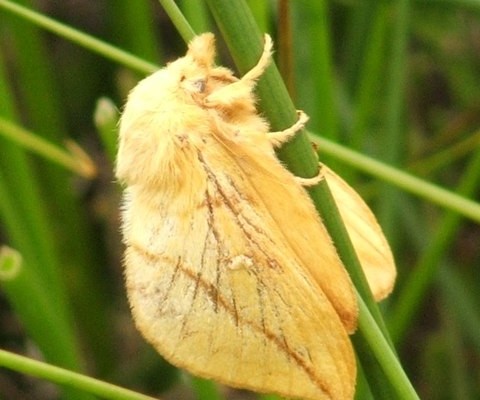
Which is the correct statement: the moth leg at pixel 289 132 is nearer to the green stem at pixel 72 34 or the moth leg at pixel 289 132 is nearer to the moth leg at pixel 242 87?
the moth leg at pixel 242 87

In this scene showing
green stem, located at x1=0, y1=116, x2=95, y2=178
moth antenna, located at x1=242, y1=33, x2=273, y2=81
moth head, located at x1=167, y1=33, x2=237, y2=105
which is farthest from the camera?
green stem, located at x1=0, y1=116, x2=95, y2=178

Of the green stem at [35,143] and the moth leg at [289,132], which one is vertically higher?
the green stem at [35,143]

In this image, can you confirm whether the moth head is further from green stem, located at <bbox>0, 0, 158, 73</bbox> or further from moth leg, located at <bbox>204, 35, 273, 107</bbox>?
green stem, located at <bbox>0, 0, 158, 73</bbox>

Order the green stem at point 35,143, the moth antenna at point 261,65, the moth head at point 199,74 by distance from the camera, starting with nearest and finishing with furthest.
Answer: the moth antenna at point 261,65 < the moth head at point 199,74 < the green stem at point 35,143

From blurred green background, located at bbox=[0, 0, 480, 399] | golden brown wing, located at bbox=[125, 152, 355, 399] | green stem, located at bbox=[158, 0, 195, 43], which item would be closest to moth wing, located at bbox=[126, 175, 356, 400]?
golden brown wing, located at bbox=[125, 152, 355, 399]

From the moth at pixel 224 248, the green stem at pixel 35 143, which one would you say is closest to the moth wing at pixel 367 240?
the moth at pixel 224 248

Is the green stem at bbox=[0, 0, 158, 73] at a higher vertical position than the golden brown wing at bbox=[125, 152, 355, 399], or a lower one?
higher

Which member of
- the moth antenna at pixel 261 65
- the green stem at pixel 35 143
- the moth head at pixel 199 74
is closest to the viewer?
the moth antenna at pixel 261 65
